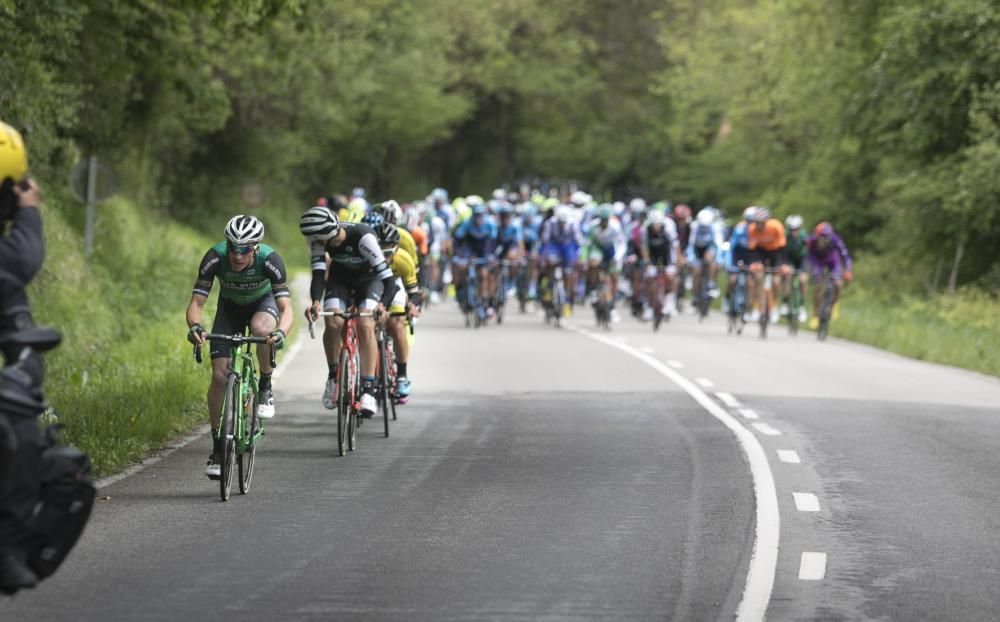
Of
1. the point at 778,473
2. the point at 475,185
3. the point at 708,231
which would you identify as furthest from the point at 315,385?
the point at 475,185

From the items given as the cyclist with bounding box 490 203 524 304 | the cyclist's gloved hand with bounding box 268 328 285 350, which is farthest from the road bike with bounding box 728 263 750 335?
the cyclist's gloved hand with bounding box 268 328 285 350

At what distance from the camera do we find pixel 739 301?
30.9m

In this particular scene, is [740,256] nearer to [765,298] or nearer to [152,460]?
[765,298]

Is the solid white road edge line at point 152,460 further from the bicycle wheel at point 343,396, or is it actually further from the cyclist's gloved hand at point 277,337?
the cyclist's gloved hand at point 277,337

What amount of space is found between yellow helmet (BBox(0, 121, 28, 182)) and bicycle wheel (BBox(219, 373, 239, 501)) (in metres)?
4.79

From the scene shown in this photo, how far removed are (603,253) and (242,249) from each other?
20.4 metres

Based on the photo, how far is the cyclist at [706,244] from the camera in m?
36.2

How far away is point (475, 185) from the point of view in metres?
90.4

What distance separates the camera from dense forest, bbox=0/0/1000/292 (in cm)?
2909

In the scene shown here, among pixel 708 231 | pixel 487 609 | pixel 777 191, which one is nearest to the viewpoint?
pixel 487 609

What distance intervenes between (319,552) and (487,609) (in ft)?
5.50

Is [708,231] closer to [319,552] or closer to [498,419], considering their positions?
[498,419]

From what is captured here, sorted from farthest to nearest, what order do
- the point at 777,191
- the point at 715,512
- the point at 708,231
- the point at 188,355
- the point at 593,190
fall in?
the point at 593,190 < the point at 777,191 < the point at 708,231 < the point at 188,355 < the point at 715,512

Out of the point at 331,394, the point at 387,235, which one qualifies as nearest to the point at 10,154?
the point at 331,394
